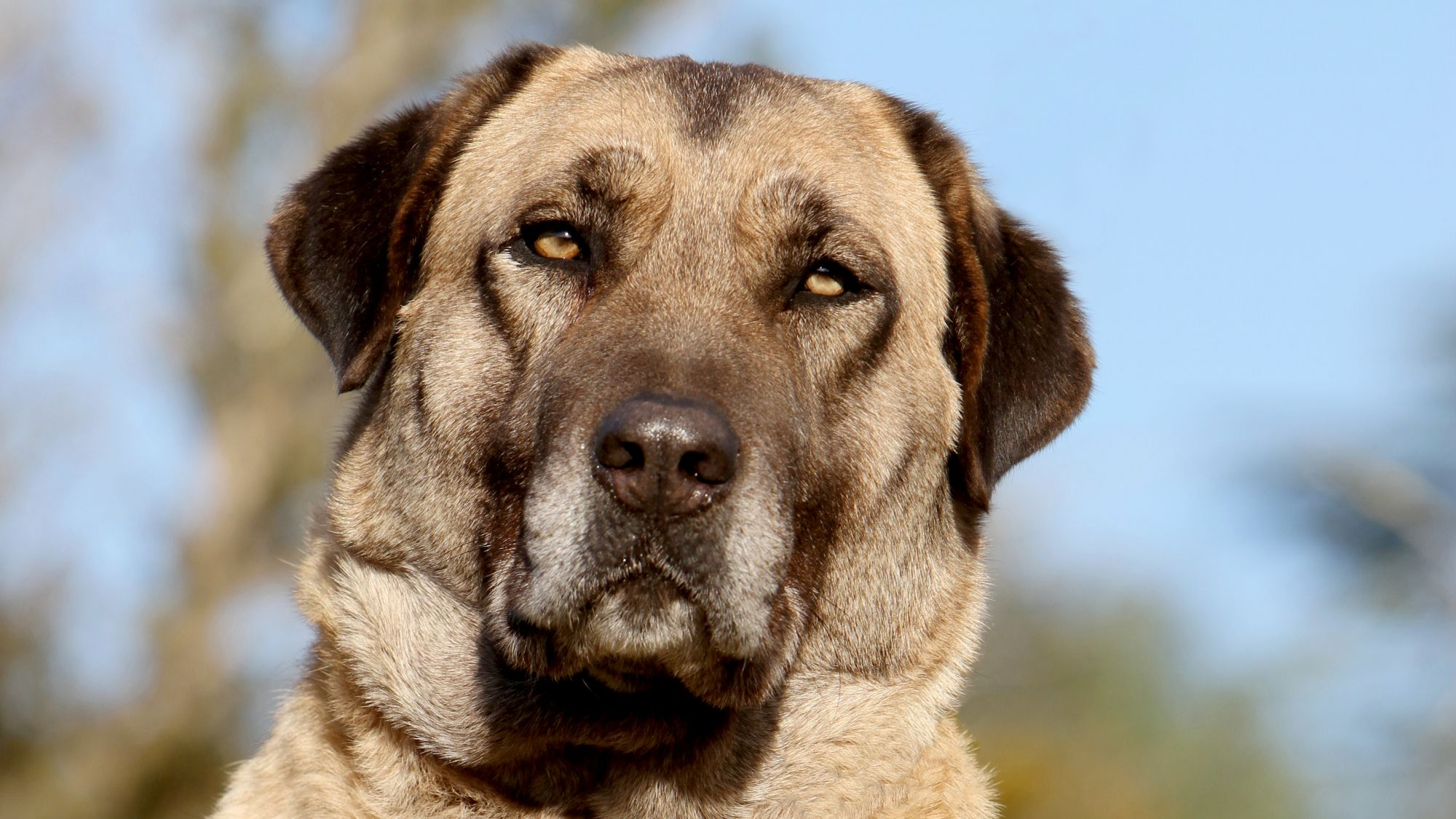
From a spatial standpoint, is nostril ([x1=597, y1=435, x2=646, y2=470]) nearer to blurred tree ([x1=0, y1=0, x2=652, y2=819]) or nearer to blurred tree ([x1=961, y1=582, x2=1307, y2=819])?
blurred tree ([x1=0, y1=0, x2=652, y2=819])

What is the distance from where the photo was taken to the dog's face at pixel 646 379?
3.45m

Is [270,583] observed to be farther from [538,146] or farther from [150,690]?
[538,146]

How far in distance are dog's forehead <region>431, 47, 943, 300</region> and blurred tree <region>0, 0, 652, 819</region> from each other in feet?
35.0

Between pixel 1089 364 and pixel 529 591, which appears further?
pixel 1089 364

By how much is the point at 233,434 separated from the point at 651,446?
14708 mm

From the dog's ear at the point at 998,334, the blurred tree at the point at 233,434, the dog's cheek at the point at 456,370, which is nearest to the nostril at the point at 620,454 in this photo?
the dog's cheek at the point at 456,370

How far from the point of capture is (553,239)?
13.2 ft

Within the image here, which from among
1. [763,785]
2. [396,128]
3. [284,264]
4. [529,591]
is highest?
[396,128]

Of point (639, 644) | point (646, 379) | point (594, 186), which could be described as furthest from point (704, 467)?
point (594, 186)

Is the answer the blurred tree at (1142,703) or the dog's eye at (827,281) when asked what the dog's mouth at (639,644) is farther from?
the blurred tree at (1142,703)

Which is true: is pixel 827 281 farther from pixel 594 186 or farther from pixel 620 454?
pixel 620 454

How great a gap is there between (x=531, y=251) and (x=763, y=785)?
4.98 feet

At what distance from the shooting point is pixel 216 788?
13398 millimetres

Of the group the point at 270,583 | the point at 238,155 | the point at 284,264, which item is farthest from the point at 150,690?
the point at 284,264
